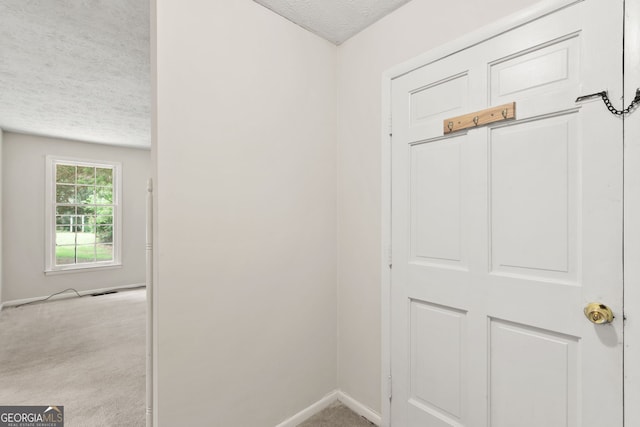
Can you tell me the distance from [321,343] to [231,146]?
1427mm

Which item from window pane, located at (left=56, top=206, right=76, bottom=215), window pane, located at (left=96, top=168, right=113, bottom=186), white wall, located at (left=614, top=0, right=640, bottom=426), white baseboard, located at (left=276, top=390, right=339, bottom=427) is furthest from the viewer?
window pane, located at (left=96, top=168, right=113, bottom=186)

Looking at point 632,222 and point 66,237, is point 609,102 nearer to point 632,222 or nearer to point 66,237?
point 632,222

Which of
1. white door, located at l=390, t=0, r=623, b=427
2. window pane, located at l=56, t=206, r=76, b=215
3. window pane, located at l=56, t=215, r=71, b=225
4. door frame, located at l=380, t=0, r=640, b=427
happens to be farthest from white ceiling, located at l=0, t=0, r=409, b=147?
window pane, located at l=56, t=215, r=71, b=225

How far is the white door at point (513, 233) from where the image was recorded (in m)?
1.11

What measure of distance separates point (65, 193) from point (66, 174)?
0.32 meters

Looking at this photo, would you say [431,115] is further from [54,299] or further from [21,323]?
[54,299]

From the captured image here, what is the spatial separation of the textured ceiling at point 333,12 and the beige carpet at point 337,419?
255 centimetres

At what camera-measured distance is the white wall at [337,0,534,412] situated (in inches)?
69.5

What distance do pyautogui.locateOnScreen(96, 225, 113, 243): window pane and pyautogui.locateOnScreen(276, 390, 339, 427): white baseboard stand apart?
516 centimetres

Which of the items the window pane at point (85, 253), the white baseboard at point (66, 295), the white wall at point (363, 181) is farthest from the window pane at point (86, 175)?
the white wall at point (363, 181)

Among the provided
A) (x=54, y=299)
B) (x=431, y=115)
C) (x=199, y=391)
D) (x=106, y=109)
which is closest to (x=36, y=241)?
(x=54, y=299)

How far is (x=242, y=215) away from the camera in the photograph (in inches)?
66.2

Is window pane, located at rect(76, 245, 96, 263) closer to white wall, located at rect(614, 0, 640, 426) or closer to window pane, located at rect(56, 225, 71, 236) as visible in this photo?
window pane, located at rect(56, 225, 71, 236)

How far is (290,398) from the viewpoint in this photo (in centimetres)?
188
